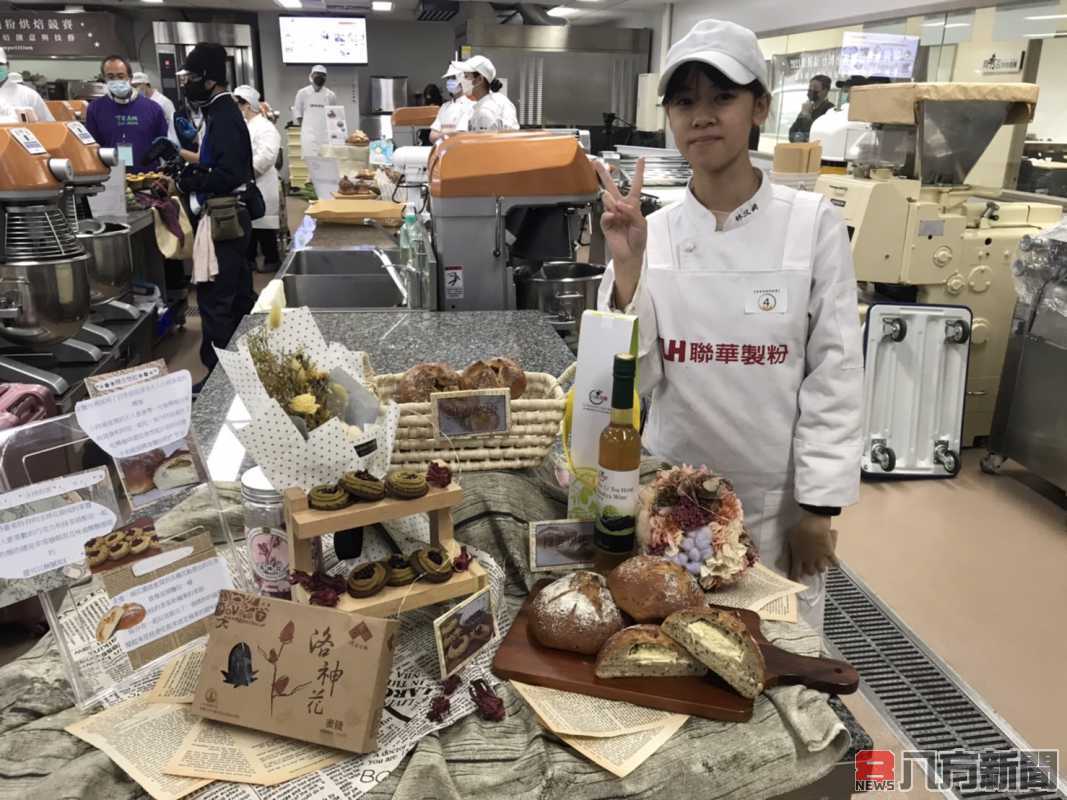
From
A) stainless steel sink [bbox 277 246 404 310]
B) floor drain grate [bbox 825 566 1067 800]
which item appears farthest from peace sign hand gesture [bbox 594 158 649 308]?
stainless steel sink [bbox 277 246 404 310]

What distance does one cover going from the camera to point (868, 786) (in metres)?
1.05

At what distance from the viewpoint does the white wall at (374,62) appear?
14680 mm

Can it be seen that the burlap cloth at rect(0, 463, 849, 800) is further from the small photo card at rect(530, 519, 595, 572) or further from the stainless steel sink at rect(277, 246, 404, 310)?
the stainless steel sink at rect(277, 246, 404, 310)

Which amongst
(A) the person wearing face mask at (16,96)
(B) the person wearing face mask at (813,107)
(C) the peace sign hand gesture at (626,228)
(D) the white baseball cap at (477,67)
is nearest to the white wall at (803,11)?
(B) the person wearing face mask at (813,107)

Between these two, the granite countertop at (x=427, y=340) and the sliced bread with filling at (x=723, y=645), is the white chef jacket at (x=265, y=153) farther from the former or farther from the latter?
the sliced bread with filling at (x=723, y=645)

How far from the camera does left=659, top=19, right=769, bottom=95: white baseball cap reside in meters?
1.41

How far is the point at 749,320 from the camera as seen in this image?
1.63 meters

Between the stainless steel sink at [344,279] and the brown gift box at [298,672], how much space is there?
96.9 inches

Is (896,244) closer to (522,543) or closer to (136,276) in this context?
(522,543)

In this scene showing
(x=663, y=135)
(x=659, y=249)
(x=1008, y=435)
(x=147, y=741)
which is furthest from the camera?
(x=663, y=135)

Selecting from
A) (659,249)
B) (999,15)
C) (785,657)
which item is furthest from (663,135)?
(785,657)

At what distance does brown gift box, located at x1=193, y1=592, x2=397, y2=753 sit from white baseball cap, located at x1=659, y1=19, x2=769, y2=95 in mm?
1085

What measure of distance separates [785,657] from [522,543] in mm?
434

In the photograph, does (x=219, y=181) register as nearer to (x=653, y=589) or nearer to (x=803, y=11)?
(x=653, y=589)
